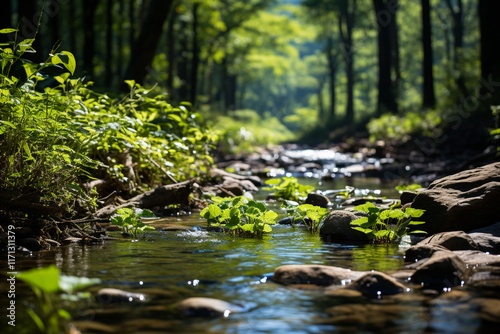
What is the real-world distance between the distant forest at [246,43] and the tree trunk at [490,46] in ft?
0.08

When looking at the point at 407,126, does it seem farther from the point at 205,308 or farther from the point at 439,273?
the point at 205,308

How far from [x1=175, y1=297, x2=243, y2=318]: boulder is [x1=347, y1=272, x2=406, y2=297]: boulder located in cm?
67

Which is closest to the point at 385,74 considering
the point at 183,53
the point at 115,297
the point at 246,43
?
the point at 183,53

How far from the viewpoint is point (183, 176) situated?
6711mm

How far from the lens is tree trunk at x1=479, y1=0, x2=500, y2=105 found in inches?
521

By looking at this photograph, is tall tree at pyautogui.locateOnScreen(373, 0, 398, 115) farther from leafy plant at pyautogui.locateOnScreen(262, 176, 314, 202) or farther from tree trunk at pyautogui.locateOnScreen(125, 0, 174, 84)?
leafy plant at pyautogui.locateOnScreen(262, 176, 314, 202)

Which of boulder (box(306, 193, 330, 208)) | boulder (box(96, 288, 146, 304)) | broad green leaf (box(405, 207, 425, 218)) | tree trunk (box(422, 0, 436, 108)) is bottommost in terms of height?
boulder (box(96, 288, 146, 304))

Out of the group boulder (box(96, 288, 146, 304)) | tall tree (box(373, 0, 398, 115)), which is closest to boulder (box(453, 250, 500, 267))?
boulder (box(96, 288, 146, 304))

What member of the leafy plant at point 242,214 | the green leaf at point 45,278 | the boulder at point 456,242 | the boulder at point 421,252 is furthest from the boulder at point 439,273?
the green leaf at point 45,278

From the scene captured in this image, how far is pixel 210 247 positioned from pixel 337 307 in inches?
63.0

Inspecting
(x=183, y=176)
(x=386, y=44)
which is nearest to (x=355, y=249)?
(x=183, y=176)

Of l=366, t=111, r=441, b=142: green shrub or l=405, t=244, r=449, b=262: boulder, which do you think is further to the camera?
l=366, t=111, r=441, b=142: green shrub

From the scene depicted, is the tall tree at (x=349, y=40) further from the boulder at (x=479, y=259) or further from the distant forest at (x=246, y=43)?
the boulder at (x=479, y=259)

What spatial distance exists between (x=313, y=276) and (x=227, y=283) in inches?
18.3
